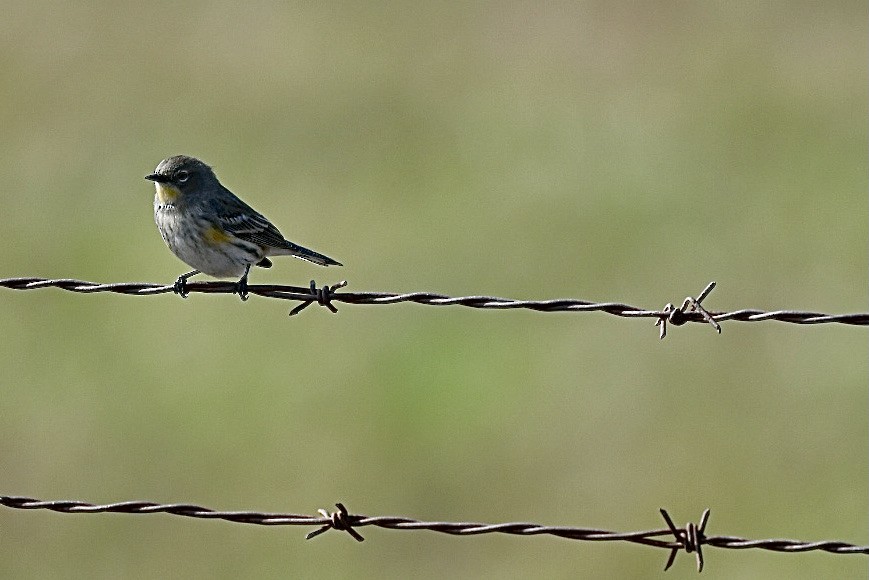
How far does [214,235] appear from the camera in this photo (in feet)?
27.9

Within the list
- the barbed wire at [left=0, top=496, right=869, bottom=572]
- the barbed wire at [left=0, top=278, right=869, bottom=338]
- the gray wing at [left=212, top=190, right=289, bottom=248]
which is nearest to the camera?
the barbed wire at [left=0, top=496, right=869, bottom=572]

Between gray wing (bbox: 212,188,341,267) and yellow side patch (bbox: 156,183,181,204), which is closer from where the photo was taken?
gray wing (bbox: 212,188,341,267)

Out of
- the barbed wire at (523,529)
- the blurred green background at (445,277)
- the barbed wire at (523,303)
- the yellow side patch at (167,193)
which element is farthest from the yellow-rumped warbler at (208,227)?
the blurred green background at (445,277)

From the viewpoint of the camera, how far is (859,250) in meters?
15.9

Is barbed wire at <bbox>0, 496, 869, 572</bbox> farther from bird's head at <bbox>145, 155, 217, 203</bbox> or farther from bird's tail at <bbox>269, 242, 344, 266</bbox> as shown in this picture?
bird's head at <bbox>145, 155, 217, 203</bbox>

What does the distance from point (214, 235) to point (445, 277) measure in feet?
24.6

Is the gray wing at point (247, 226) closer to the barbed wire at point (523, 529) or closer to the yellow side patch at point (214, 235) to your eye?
the yellow side patch at point (214, 235)

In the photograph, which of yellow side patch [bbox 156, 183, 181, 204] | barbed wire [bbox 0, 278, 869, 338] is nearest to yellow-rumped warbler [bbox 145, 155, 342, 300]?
yellow side patch [bbox 156, 183, 181, 204]

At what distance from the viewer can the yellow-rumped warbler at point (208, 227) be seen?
8531 mm

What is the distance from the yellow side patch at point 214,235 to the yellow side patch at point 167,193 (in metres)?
0.39

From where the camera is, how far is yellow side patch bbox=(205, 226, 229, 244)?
27.9ft

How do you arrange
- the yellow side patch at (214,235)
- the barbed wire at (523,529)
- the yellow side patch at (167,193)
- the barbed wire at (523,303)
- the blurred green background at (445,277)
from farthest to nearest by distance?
the blurred green background at (445,277), the yellow side patch at (167,193), the yellow side patch at (214,235), the barbed wire at (523,303), the barbed wire at (523,529)

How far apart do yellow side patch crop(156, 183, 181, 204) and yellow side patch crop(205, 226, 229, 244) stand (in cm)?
39

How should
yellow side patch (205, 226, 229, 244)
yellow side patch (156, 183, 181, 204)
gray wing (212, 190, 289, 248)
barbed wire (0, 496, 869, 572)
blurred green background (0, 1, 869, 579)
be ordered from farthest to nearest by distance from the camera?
blurred green background (0, 1, 869, 579)
yellow side patch (156, 183, 181, 204)
gray wing (212, 190, 289, 248)
yellow side patch (205, 226, 229, 244)
barbed wire (0, 496, 869, 572)
